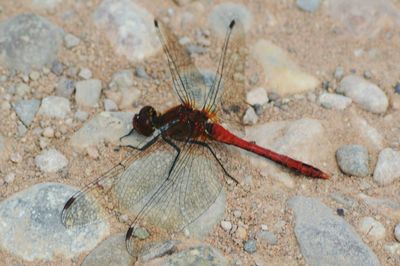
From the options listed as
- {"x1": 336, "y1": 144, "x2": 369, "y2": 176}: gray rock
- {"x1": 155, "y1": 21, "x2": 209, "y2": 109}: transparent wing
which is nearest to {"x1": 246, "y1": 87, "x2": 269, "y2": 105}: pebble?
{"x1": 155, "y1": 21, "x2": 209, "y2": 109}: transparent wing

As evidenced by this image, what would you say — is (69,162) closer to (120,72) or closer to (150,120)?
(150,120)

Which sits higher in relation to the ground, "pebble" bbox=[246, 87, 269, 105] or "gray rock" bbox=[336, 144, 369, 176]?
"pebble" bbox=[246, 87, 269, 105]

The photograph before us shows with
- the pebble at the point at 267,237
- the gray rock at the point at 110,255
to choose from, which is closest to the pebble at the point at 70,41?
the gray rock at the point at 110,255

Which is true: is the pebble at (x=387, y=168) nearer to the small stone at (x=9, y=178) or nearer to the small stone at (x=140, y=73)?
the small stone at (x=140, y=73)

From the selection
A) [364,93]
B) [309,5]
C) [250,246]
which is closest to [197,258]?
[250,246]

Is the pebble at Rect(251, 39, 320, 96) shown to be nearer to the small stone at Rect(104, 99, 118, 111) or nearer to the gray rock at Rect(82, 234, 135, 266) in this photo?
the small stone at Rect(104, 99, 118, 111)
